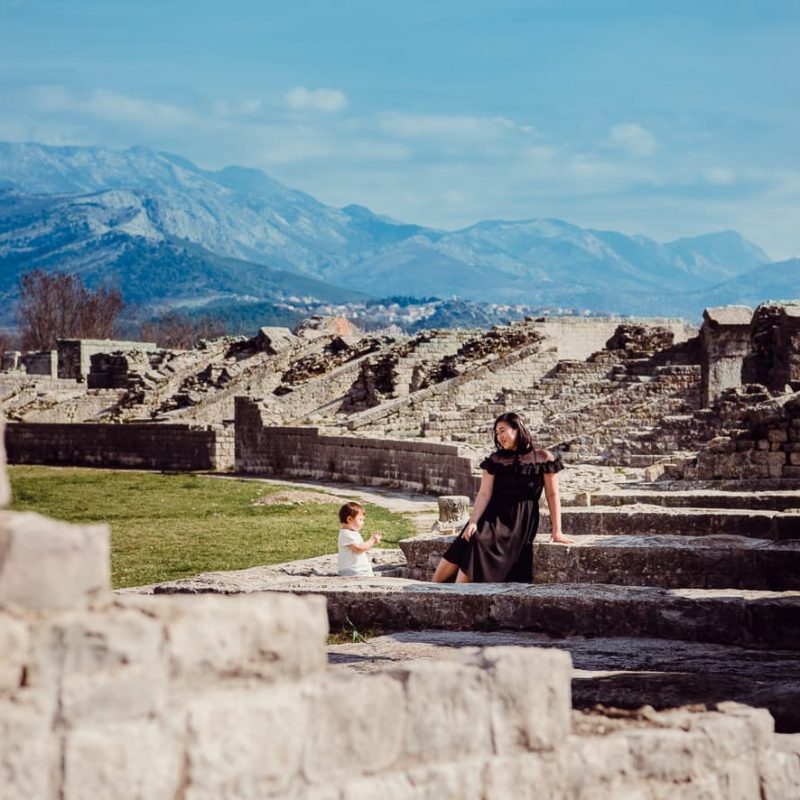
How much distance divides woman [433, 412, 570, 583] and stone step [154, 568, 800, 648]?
1.56 feet

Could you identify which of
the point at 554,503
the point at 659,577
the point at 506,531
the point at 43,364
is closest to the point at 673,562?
the point at 659,577

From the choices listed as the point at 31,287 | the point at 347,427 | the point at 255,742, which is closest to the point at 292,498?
the point at 347,427

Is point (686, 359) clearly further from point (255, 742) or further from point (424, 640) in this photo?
point (255, 742)

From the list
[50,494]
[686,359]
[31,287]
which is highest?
[31,287]

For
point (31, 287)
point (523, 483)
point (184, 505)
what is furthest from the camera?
point (31, 287)

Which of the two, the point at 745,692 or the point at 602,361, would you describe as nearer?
the point at 745,692

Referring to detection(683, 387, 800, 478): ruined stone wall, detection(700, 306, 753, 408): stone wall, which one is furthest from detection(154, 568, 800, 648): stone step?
detection(700, 306, 753, 408): stone wall

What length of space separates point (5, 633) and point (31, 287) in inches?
4004

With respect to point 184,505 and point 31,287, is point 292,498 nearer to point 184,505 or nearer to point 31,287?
point 184,505

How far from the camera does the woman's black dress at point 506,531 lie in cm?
916

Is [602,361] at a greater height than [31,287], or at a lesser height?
lesser

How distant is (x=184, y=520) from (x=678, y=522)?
31.4ft

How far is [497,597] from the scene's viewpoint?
→ 830cm

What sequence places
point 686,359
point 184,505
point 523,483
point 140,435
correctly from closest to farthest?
point 523,483 → point 184,505 → point 686,359 → point 140,435
